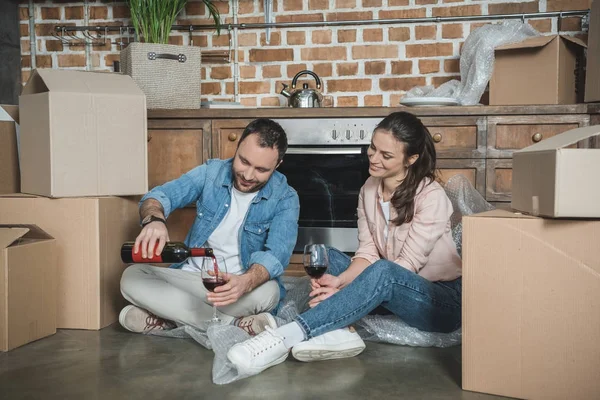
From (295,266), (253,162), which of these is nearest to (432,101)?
(295,266)

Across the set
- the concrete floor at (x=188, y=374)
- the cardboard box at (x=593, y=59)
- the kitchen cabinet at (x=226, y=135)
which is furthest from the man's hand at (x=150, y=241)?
the cardboard box at (x=593, y=59)

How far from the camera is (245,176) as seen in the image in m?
2.16

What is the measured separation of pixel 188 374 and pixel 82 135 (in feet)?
3.15

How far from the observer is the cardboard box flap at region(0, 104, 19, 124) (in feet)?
8.29

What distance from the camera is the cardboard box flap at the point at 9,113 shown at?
2.53 m

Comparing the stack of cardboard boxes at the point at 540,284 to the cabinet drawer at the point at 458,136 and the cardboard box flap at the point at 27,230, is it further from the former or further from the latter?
the cardboard box flap at the point at 27,230

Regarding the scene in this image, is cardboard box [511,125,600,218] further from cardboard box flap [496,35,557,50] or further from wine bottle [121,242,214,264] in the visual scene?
cardboard box flap [496,35,557,50]

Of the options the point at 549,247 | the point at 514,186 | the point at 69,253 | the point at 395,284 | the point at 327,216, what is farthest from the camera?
the point at 327,216

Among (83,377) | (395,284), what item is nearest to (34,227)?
(83,377)

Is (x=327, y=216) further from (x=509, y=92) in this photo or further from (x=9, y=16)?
(x=9, y=16)

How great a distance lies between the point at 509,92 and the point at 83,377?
2.10 meters

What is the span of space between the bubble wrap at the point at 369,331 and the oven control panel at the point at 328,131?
525mm

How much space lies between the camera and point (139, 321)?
226 cm

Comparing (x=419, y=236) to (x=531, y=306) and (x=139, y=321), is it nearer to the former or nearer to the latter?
(x=531, y=306)
